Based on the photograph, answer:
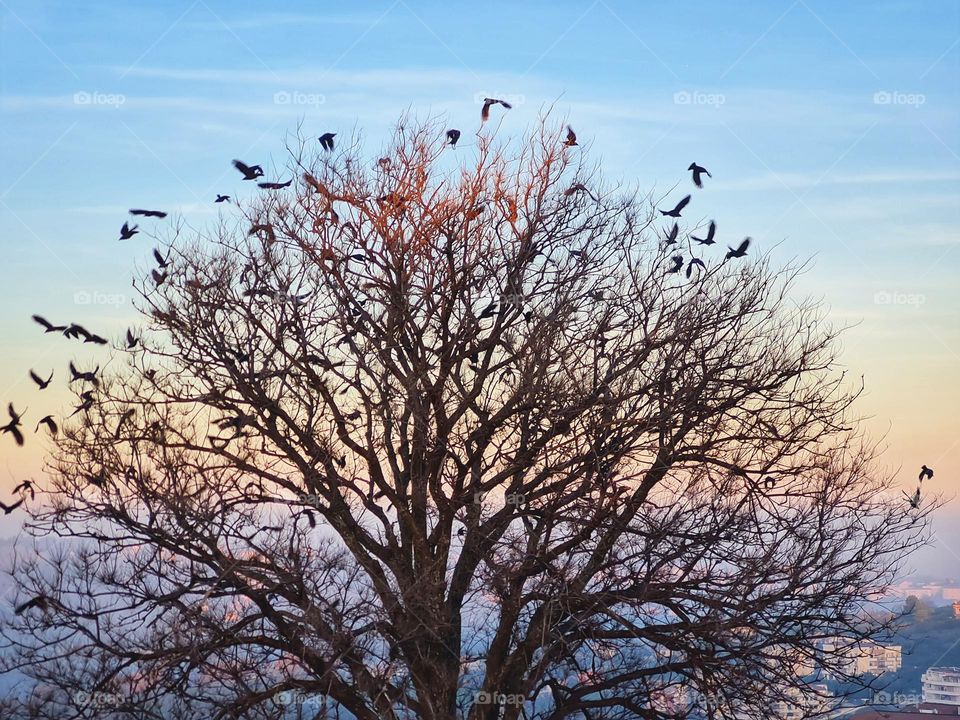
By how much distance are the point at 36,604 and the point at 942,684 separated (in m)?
17.3

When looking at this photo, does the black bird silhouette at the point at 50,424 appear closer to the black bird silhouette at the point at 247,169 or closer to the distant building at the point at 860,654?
the black bird silhouette at the point at 247,169

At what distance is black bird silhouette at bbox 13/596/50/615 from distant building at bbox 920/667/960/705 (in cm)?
1459

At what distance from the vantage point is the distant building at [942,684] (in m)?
19.5

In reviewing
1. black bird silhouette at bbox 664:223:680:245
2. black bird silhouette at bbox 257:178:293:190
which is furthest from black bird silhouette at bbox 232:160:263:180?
black bird silhouette at bbox 664:223:680:245

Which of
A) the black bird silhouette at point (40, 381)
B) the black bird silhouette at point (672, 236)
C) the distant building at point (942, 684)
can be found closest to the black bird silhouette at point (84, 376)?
the black bird silhouette at point (40, 381)

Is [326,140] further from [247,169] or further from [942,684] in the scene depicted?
[942,684]

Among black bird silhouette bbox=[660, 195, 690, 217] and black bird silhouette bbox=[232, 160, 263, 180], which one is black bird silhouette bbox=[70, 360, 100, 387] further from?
black bird silhouette bbox=[660, 195, 690, 217]

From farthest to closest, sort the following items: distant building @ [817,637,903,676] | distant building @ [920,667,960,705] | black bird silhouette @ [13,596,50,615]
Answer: distant building @ [920,667,960,705]
distant building @ [817,637,903,676]
black bird silhouette @ [13,596,50,615]

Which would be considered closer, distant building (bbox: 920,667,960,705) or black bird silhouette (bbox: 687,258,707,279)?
black bird silhouette (bbox: 687,258,707,279)

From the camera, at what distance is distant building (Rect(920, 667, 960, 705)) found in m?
19.5

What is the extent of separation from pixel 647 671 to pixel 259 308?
277 inches

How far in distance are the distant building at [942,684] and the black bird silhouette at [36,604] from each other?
47.9 feet

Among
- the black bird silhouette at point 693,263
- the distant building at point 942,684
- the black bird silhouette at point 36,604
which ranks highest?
the black bird silhouette at point 693,263

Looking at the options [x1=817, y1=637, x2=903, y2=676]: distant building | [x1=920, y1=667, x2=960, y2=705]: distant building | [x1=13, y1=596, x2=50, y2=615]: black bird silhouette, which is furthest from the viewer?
[x1=920, y1=667, x2=960, y2=705]: distant building
